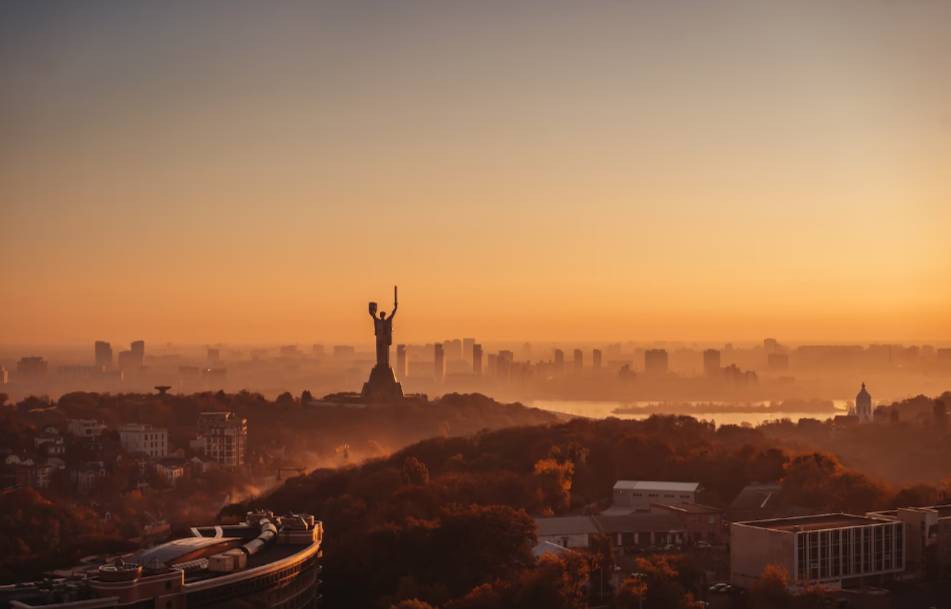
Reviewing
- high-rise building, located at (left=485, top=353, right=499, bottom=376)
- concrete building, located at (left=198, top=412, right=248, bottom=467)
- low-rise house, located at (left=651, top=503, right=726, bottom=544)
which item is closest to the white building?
concrete building, located at (left=198, top=412, right=248, bottom=467)

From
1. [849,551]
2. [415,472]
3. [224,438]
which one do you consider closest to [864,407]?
[224,438]

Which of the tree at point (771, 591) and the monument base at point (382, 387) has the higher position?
the monument base at point (382, 387)

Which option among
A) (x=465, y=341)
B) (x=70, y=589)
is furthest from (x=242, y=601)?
(x=465, y=341)

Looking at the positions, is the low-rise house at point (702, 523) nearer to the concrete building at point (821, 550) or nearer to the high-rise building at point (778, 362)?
the concrete building at point (821, 550)

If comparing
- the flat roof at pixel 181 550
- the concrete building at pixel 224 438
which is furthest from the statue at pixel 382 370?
the flat roof at pixel 181 550

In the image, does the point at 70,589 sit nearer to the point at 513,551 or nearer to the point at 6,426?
the point at 513,551

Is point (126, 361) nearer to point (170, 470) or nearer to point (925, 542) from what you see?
point (170, 470)
